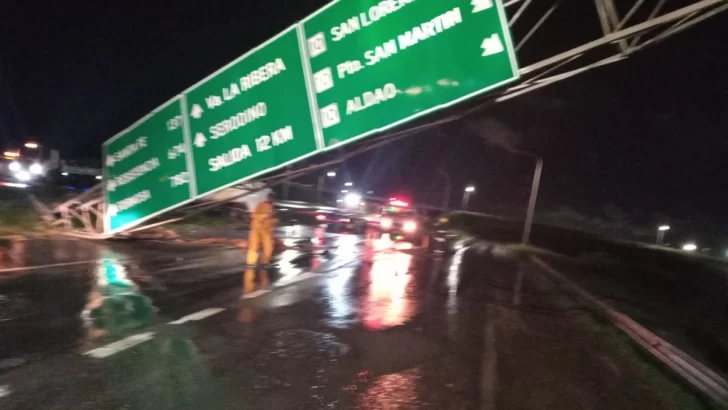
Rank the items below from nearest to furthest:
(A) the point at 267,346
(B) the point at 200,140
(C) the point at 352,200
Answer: (A) the point at 267,346 → (B) the point at 200,140 → (C) the point at 352,200

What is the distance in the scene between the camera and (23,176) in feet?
75.5

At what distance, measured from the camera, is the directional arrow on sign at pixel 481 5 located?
29.2 feet

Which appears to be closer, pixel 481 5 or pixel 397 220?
pixel 481 5

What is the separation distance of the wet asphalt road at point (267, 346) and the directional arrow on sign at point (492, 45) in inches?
155

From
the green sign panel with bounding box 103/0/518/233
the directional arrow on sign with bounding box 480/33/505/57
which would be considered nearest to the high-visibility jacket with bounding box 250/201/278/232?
the green sign panel with bounding box 103/0/518/233

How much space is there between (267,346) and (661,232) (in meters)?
47.3

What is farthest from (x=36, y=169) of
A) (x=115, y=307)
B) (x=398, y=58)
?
(x=398, y=58)

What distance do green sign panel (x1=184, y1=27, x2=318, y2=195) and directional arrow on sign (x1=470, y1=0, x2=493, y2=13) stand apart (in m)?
3.75

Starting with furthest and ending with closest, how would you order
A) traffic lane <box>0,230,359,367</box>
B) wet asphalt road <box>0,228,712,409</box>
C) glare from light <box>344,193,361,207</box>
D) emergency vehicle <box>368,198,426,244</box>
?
glare from light <box>344,193,361,207</box>
emergency vehicle <box>368,198,426,244</box>
traffic lane <box>0,230,359,367</box>
wet asphalt road <box>0,228,712,409</box>

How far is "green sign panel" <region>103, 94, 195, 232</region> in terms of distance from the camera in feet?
46.7

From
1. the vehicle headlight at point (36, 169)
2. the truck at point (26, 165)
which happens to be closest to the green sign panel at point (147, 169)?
the truck at point (26, 165)

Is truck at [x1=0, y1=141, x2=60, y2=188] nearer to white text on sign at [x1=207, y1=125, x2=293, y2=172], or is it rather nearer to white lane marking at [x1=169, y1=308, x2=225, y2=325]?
white text on sign at [x1=207, y1=125, x2=293, y2=172]

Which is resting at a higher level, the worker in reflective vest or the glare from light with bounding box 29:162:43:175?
the glare from light with bounding box 29:162:43:175

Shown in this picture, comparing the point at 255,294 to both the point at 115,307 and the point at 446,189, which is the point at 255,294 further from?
the point at 446,189
